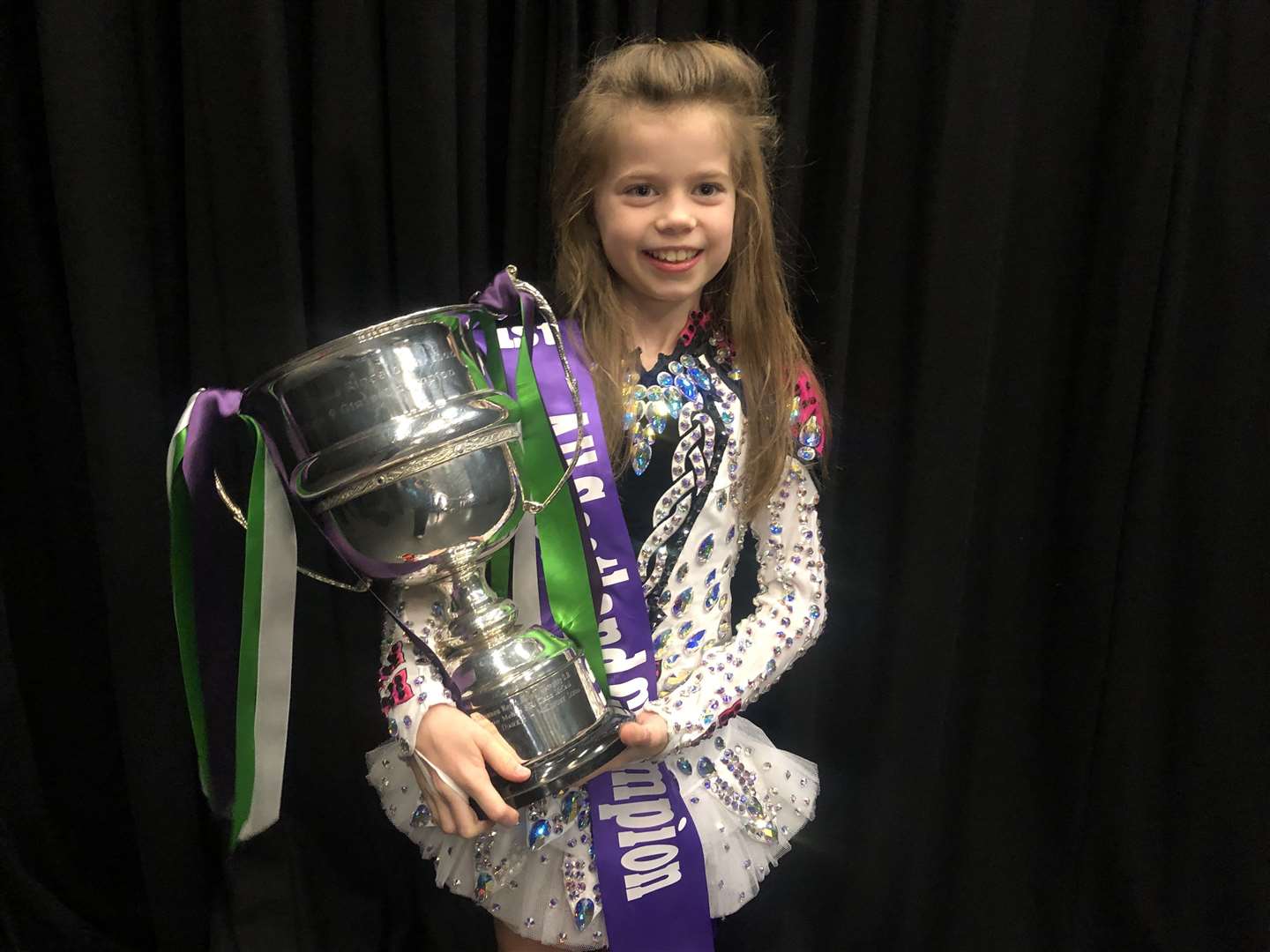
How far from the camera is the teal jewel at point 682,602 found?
843 mm

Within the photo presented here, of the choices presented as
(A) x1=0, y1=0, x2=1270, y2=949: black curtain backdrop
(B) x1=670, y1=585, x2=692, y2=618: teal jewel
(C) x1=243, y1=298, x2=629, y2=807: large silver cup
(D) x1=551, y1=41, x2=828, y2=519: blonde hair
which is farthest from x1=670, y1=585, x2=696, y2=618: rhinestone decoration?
(A) x1=0, y1=0, x2=1270, y2=949: black curtain backdrop

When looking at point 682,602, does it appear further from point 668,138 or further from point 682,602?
point 668,138

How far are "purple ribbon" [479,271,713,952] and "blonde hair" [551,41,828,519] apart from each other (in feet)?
0.17

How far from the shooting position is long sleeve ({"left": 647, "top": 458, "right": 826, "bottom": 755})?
0.77 m

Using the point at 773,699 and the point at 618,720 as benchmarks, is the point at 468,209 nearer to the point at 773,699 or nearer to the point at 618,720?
the point at 618,720

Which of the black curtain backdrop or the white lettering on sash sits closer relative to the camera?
the white lettering on sash

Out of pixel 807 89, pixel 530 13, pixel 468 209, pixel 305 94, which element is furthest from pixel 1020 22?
pixel 305 94

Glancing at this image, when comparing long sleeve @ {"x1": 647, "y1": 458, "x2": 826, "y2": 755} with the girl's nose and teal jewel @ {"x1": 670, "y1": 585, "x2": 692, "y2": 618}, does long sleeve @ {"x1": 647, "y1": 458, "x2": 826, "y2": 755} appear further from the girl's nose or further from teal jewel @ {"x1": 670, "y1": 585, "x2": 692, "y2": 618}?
the girl's nose

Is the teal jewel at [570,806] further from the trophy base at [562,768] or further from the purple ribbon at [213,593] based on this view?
the purple ribbon at [213,593]

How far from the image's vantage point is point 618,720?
25.8 inches

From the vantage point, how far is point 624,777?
2.56 ft

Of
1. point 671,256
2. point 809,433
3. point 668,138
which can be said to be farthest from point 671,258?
point 809,433

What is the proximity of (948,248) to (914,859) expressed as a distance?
0.91 m

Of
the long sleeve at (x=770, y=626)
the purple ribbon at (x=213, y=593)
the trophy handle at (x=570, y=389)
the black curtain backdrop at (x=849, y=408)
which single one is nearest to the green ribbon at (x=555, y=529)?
the trophy handle at (x=570, y=389)
